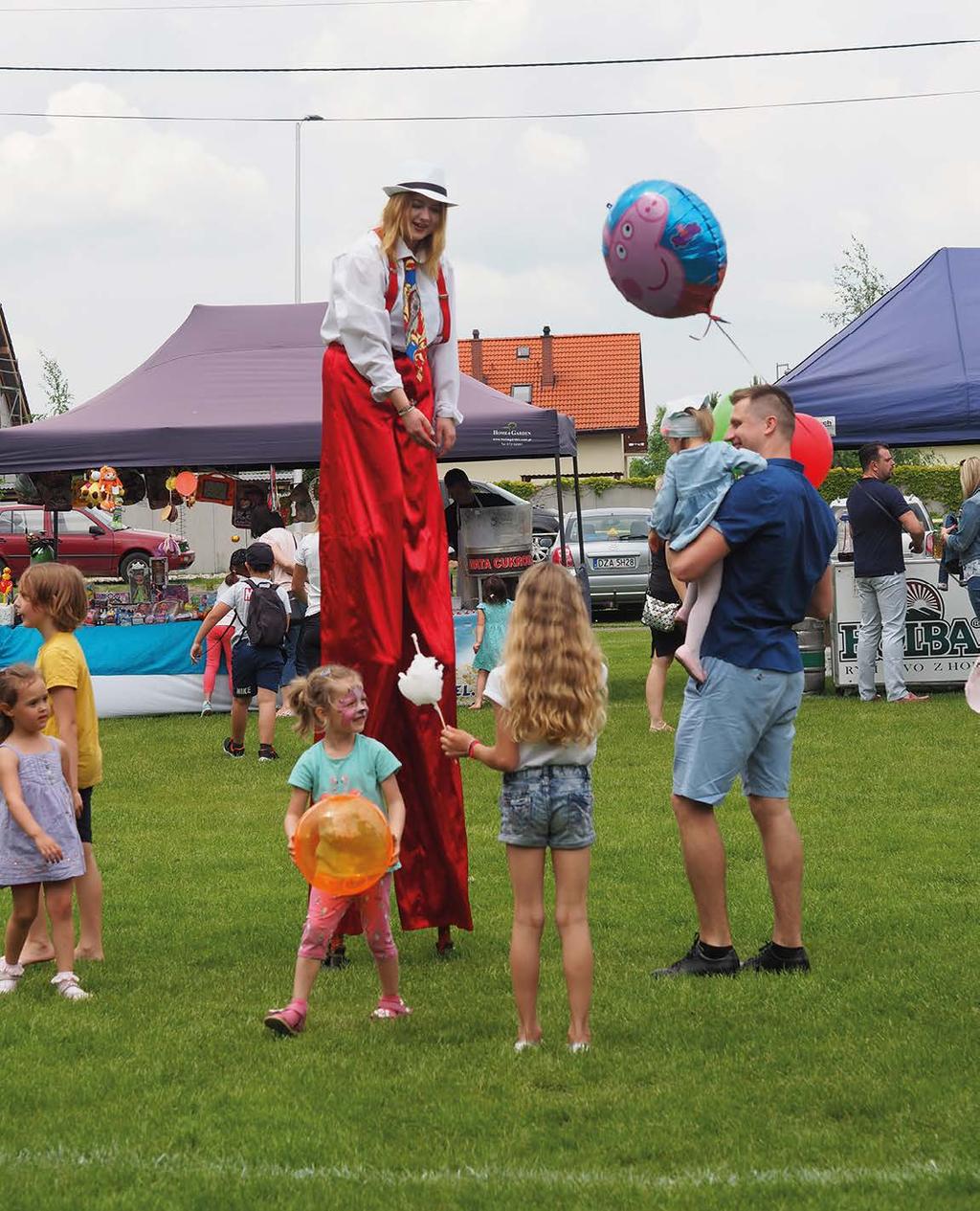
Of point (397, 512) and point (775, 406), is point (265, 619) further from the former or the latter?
point (775, 406)

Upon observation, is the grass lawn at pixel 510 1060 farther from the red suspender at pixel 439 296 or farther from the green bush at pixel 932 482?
the green bush at pixel 932 482

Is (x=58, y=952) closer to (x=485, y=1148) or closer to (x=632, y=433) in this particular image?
(x=485, y=1148)

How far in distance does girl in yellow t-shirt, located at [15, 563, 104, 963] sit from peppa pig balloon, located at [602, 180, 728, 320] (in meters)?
2.63

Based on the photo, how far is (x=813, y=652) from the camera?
44.8ft

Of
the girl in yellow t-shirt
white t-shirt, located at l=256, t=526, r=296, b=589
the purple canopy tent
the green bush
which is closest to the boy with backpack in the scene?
white t-shirt, located at l=256, t=526, r=296, b=589

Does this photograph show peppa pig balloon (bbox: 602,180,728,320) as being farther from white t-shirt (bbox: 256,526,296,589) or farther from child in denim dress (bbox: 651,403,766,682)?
white t-shirt (bbox: 256,526,296,589)

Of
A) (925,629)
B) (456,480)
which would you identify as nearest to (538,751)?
(925,629)

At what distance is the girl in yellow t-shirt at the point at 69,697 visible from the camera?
5656 mm

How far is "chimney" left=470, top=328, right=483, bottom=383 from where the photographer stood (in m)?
60.7

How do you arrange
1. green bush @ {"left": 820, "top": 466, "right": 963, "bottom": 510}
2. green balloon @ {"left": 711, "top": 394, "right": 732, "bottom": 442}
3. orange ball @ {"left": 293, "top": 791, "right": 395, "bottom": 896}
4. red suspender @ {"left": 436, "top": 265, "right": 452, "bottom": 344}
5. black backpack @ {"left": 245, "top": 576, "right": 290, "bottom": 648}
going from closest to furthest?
orange ball @ {"left": 293, "top": 791, "right": 395, "bottom": 896} < red suspender @ {"left": 436, "top": 265, "right": 452, "bottom": 344} < green balloon @ {"left": 711, "top": 394, "right": 732, "bottom": 442} < black backpack @ {"left": 245, "top": 576, "right": 290, "bottom": 648} < green bush @ {"left": 820, "top": 466, "right": 963, "bottom": 510}

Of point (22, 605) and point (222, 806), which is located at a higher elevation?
point (22, 605)

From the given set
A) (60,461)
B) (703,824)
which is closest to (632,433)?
(60,461)

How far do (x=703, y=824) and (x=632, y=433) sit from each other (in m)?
56.4

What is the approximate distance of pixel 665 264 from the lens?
21.7ft
